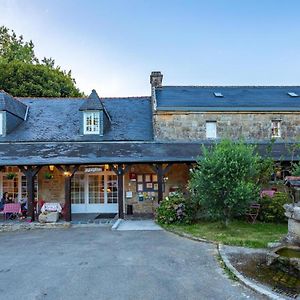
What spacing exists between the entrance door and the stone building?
48 mm

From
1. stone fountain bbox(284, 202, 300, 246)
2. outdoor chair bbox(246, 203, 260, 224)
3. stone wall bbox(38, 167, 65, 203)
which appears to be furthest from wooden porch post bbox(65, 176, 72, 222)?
stone fountain bbox(284, 202, 300, 246)

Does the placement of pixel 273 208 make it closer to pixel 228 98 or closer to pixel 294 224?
pixel 294 224

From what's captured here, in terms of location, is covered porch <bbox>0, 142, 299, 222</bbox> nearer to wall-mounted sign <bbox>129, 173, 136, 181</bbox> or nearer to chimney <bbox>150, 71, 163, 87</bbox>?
wall-mounted sign <bbox>129, 173, 136, 181</bbox>

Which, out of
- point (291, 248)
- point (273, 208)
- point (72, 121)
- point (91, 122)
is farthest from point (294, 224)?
point (72, 121)

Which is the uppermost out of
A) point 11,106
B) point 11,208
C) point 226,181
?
point 11,106

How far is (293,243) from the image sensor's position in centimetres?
702

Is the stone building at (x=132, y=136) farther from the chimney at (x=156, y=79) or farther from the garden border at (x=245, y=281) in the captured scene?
the garden border at (x=245, y=281)

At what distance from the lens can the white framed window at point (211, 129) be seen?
1550 centimetres

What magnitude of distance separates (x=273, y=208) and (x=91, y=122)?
9.49 meters

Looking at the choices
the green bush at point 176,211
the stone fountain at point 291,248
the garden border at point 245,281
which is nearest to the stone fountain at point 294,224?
the stone fountain at point 291,248

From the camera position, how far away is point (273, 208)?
11383 mm

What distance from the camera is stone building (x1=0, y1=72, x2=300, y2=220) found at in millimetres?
13930

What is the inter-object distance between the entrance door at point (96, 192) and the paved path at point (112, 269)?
483cm

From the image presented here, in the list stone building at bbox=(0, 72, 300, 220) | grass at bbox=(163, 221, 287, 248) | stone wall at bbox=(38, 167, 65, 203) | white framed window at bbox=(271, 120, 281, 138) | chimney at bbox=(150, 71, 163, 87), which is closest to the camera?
grass at bbox=(163, 221, 287, 248)
